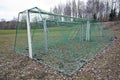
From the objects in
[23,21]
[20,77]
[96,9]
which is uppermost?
[96,9]

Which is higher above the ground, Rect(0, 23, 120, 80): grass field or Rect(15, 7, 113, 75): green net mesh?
Rect(15, 7, 113, 75): green net mesh

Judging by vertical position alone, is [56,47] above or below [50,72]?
above

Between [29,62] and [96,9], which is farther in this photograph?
[96,9]

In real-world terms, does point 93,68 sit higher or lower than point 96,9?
lower

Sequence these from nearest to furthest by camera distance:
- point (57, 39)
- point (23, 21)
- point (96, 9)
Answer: point (23, 21)
point (57, 39)
point (96, 9)

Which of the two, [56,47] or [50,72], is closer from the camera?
[50,72]

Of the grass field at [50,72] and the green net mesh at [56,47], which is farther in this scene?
the green net mesh at [56,47]

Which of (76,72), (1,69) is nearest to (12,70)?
(1,69)

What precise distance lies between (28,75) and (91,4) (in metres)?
42.8

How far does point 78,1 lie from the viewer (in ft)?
158

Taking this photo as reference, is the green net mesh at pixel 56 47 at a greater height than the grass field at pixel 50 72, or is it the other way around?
the green net mesh at pixel 56 47

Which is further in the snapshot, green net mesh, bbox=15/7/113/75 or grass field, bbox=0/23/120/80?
green net mesh, bbox=15/7/113/75

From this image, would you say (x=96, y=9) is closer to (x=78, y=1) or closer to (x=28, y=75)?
(x=78, y=1)

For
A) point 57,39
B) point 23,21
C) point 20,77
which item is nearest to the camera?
point 20,77
